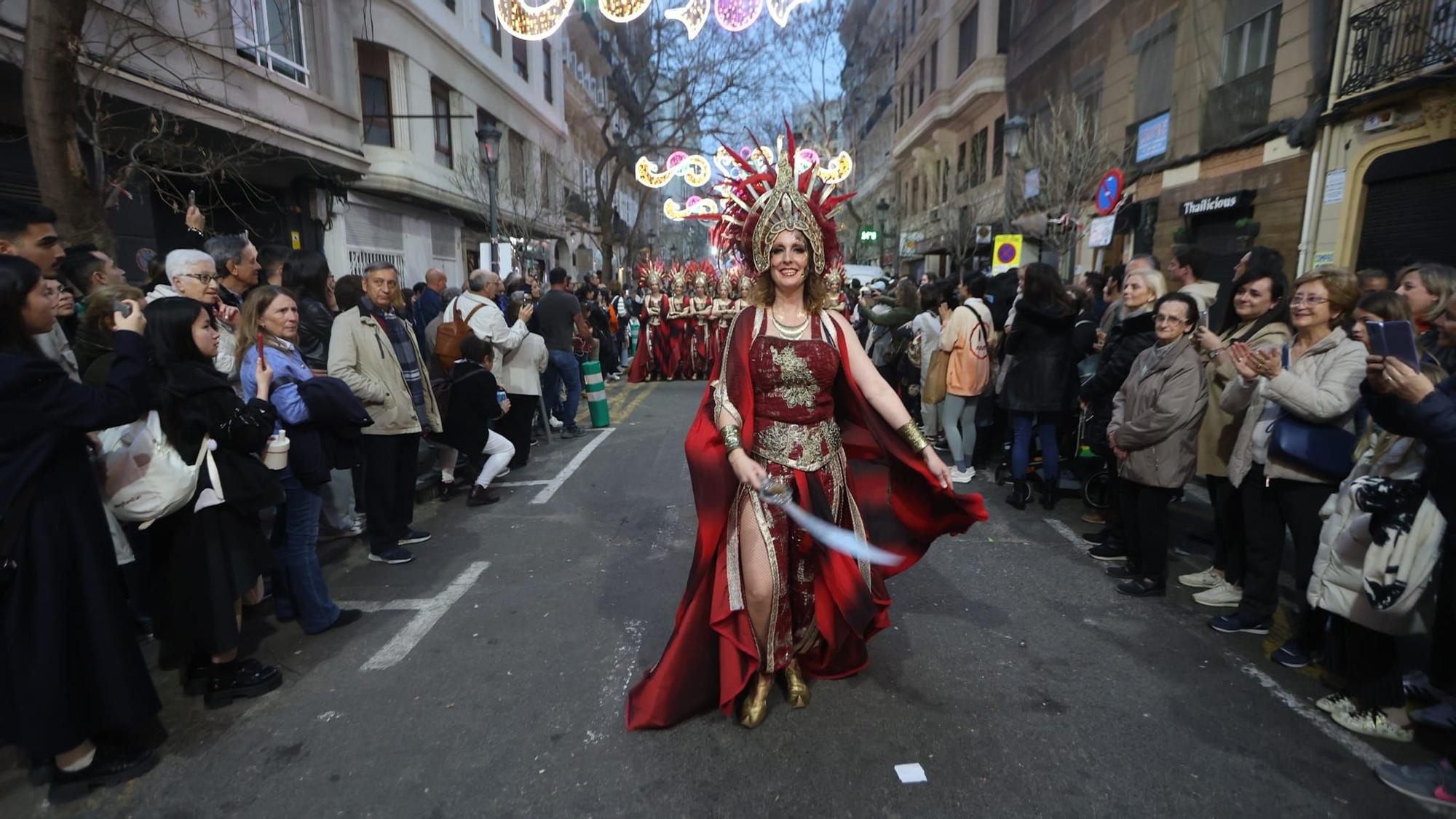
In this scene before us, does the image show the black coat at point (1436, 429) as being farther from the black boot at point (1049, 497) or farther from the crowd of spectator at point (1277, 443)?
the black boot at point (1049, 497)

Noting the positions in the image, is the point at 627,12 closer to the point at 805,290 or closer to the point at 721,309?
the point at 805,290

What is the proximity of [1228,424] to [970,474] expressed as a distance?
2.67 meters

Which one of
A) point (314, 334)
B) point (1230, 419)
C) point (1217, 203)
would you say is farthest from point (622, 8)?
point (1217, 203)

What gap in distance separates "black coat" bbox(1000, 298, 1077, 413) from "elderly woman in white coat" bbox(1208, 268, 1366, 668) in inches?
68.6

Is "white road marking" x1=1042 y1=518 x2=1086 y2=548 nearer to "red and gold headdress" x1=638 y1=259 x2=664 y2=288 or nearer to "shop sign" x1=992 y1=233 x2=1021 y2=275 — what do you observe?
"shop sign" x1=992 y1=233 x2=1021 y2=275

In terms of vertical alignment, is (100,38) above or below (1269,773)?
above

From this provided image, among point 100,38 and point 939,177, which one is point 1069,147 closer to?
point 939,177

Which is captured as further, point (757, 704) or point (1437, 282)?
point (1437, 282)

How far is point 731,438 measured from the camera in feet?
8.93

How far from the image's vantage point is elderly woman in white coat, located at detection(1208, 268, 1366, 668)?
10.5ft

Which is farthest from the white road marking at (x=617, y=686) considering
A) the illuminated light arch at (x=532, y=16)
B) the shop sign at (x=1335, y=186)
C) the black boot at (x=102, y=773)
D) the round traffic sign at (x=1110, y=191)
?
the shop sign at (x=1335, y=186)

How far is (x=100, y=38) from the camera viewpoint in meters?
8.62

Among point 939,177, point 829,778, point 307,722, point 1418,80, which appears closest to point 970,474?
point 829,778

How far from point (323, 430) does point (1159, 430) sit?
175 inches
